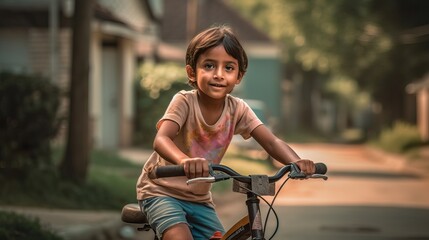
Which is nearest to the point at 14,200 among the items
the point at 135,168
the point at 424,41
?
the point at 135,168

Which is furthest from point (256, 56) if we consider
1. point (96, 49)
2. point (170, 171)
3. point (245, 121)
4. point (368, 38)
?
point (170, 171)

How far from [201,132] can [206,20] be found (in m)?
49.5

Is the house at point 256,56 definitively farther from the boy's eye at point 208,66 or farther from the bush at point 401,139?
the boy's eye at point 208,66

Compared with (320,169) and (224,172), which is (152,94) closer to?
(320,169)

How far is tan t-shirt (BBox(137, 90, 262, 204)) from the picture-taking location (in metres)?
4.81

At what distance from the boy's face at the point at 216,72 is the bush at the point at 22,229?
162 inches

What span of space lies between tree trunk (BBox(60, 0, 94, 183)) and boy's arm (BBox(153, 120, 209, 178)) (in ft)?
29.5

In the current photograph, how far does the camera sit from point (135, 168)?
19.9 metres

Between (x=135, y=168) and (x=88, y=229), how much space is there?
32.3ft

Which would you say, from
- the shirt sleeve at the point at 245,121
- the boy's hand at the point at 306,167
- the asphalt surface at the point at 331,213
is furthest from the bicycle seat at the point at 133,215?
the asphalt surface at the point at 331,213

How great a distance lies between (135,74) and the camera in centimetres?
3061

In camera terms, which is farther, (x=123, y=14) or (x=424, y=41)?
(x=424, y=41)

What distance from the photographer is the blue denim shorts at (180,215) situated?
462 cm

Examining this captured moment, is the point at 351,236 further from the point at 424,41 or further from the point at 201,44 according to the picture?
the point at 424,41
